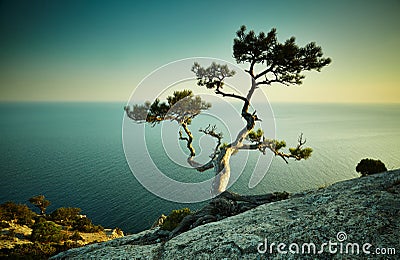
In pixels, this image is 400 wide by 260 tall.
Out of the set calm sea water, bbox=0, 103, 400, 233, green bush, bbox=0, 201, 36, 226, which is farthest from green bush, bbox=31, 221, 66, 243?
calm sea water, bbox=0, 103, 400, 233

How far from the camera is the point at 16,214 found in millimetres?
31469

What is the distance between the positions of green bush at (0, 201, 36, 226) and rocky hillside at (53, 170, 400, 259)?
122 ft

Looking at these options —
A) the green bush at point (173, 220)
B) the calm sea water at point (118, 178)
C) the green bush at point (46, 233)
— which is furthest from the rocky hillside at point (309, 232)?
the calm sea water at point (118, 178)

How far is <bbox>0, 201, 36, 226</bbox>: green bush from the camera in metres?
30.8

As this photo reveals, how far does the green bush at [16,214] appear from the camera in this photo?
3077cm

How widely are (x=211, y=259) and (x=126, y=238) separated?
4.71 meters

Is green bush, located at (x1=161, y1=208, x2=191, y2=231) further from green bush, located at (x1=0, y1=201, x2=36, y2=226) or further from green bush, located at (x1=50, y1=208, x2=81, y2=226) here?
green bush, located at (x1=0, y1=201, x2=36, y2=226)

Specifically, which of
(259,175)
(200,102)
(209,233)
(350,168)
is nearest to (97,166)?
(259,175)

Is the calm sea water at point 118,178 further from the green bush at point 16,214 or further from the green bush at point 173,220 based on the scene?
the green bush at point 173,220

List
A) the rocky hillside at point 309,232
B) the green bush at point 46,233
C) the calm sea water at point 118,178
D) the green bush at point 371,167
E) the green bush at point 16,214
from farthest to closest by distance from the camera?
1. the calm sea water at point 118,178
2. the green bush at point 16,214
3. the green bush at point 46,233
4. the green bush at point 371,167
5. the rocky hillside at point 309,232

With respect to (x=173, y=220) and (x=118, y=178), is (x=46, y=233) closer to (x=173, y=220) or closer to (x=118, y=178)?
(x=173, y=220)

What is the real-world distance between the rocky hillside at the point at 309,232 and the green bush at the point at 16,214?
3715 cm

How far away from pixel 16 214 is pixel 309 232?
44.1 meters

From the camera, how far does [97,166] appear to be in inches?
2496
